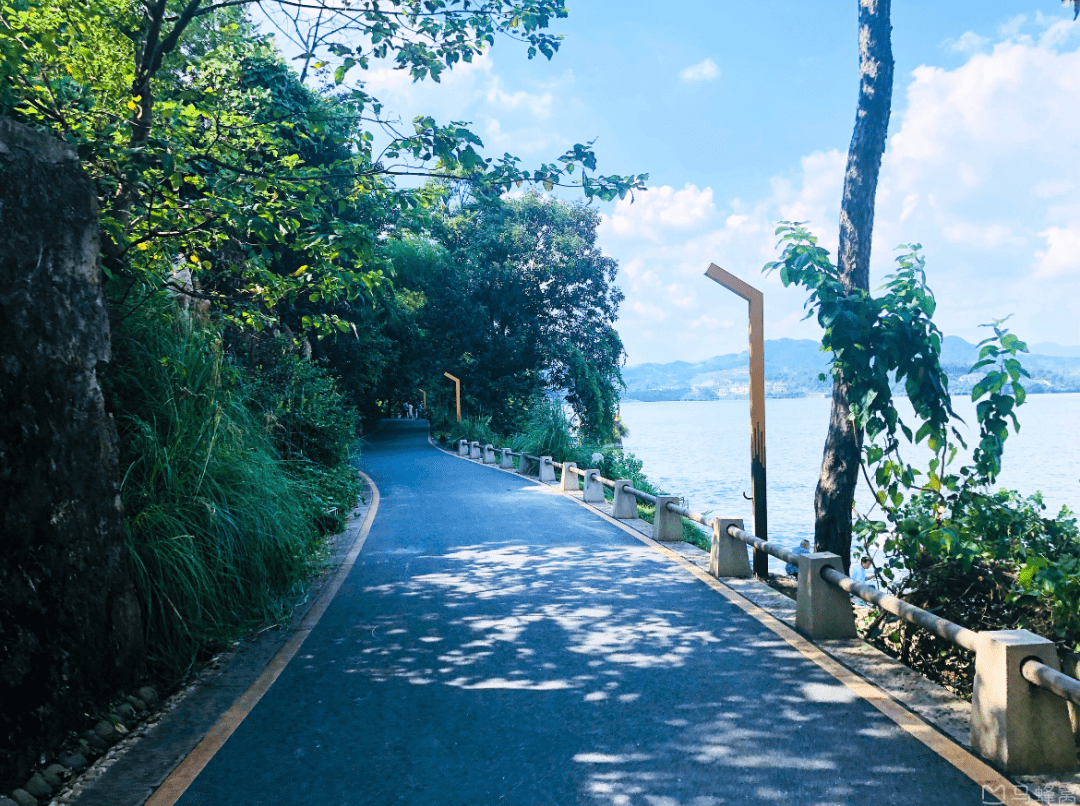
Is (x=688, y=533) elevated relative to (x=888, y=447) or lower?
lower

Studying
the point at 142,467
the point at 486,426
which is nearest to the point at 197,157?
the point at 142,467

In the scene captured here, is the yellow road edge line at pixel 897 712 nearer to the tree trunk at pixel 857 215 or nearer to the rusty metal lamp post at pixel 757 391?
the rusty metal lamp post at pixel 757 391

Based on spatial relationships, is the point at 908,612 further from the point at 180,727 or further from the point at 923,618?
the point at 180,727

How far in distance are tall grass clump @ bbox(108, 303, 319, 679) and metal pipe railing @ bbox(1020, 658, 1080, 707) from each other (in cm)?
527

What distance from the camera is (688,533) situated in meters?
19.0

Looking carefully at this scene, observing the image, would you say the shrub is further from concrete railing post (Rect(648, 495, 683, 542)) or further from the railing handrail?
the railing handrail

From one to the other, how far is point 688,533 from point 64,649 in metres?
15.6

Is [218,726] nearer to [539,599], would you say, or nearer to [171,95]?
[539,599]

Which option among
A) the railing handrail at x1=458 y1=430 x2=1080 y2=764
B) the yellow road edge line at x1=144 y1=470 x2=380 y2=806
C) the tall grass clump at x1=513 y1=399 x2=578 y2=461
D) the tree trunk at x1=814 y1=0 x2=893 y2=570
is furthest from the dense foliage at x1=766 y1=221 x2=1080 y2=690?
the tall grass clump at x1=513 y1=399 x2=578 y2=461

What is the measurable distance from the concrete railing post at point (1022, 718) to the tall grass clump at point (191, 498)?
16.7ft

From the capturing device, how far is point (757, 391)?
9.98 m

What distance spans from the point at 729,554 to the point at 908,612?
377 centimetres

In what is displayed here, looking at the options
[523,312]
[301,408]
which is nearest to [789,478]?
[523,312]

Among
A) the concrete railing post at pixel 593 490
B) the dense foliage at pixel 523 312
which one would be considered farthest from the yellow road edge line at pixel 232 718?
the dense foliage at pixel 523 312
